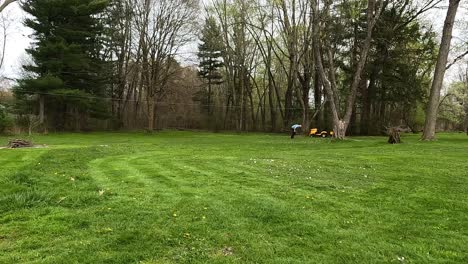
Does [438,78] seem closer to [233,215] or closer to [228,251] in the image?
[233,215]

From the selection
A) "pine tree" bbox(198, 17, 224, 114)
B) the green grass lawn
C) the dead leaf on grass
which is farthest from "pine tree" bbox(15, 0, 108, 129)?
the dead leaf on grass

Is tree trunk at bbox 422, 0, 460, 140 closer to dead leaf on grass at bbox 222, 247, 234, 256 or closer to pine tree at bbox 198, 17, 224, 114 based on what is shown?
dead leaf on grass at bbox 222, 247, 234, 256

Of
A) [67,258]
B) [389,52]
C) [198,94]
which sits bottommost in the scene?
[67,258]

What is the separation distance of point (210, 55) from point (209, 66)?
1.54 metres

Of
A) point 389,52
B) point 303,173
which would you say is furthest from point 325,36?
point 303,173

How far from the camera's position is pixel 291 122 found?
131 feet

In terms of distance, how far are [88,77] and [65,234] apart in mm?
31626

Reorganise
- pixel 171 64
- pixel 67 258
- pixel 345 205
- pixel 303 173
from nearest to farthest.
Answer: pixel 67 258 → pixel 345 205 → pixel 303 173 → pixel 171 64

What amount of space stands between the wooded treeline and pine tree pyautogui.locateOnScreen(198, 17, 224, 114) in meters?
0.13

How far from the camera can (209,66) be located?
150 feet

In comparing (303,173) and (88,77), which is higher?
(88,77)

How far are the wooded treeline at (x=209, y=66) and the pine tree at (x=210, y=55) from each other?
131 mm

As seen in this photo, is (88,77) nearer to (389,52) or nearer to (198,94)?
(198,94)

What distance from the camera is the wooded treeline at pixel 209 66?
1231 inches
